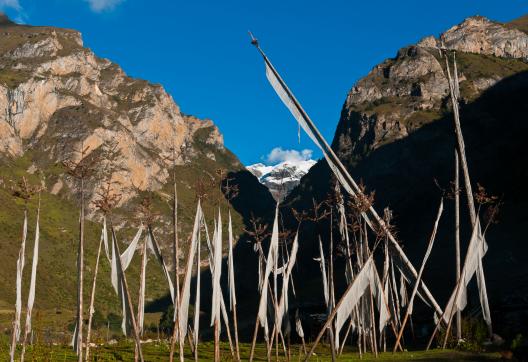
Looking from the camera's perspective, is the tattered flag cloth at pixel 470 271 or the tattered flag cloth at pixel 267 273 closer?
the tattered flag cloth at pixel 470 271

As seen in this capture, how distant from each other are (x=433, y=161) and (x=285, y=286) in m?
182

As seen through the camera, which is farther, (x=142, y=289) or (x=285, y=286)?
(x=285, y=286)

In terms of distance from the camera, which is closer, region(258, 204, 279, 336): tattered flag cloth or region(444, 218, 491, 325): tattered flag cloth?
region(444, 218, 491, 325): tattered flag cloth

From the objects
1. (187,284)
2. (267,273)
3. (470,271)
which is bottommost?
(187,284)

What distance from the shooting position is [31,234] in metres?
190

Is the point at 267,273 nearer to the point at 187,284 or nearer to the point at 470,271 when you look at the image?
the point at 187,284

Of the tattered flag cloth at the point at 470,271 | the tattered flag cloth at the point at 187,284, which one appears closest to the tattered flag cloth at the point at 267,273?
the tattered flag cloth at the point at 187,284

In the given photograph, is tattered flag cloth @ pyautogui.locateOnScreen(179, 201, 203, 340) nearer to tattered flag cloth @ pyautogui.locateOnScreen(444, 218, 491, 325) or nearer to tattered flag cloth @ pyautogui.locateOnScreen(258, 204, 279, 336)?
tattered flag cloth @ pyautogui.locateOnScreen(258, 204, 279, 336)

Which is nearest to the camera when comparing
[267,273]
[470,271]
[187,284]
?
[470,271]

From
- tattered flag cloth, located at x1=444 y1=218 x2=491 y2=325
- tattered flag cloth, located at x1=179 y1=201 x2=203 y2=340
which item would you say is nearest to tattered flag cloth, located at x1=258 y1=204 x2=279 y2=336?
tattered flag cloth, located at x1=179 y1=201 x2=203 y2=340

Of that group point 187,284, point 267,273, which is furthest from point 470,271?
point 187,284

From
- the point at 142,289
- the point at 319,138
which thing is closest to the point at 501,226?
the point at 142,289

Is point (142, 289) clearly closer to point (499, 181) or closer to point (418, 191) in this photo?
point (499, 181)

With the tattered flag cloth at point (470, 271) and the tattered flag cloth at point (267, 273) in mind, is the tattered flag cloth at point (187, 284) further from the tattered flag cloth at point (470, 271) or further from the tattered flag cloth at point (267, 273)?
the tattered flag cloth at point (470, 271)
